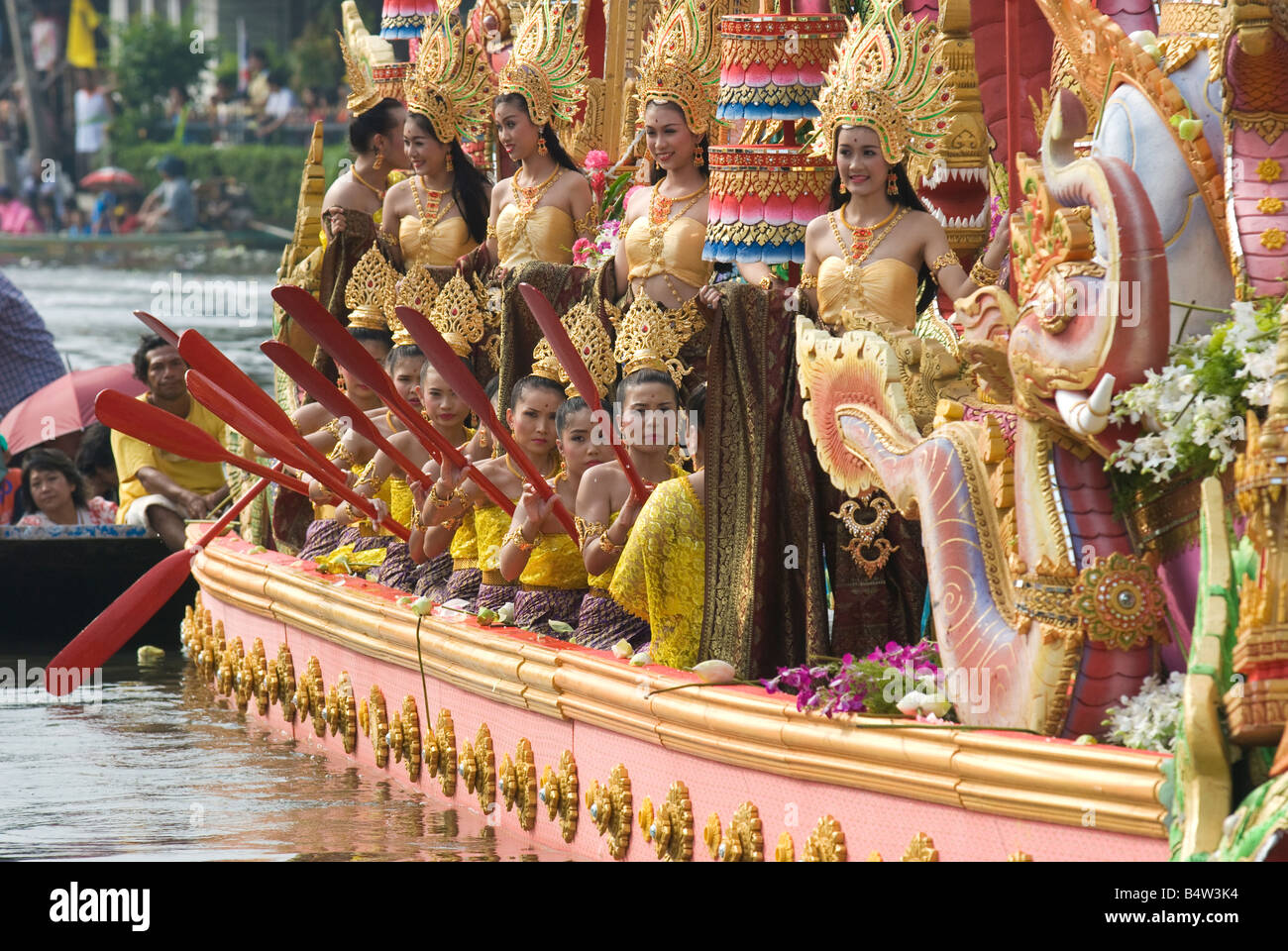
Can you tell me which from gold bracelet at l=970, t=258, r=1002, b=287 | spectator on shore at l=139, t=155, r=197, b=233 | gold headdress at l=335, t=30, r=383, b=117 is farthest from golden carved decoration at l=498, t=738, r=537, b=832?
spectator on shore at l=139, t=155, r=197, b=233

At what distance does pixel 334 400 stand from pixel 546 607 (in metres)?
1.06

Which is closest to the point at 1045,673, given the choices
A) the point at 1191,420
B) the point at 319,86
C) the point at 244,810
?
the point at 1191,420

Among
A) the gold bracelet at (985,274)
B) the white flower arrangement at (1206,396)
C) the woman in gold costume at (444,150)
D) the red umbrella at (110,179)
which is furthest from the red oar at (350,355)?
the red umbrella at (110,179)

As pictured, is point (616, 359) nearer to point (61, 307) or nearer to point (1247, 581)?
point (1247, 581)

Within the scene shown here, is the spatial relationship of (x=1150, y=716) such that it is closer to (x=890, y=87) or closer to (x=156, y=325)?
(x=890, y=87)

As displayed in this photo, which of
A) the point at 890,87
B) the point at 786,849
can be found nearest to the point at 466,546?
the point at 890,87

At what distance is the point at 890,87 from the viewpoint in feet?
17.5

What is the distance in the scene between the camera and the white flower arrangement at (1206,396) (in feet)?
12.3

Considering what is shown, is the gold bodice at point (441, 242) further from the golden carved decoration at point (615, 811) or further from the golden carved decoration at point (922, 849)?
the golden carved decoration at point (922, 849)

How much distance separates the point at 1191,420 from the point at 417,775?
3.53 metres

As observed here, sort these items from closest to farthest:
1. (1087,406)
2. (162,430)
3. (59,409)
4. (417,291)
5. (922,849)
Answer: (1087,406)
(922,849)
(162,430)
(417,291)
(59,409)

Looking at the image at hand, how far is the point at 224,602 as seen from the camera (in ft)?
29.1

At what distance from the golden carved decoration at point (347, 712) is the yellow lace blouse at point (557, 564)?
1257mm
